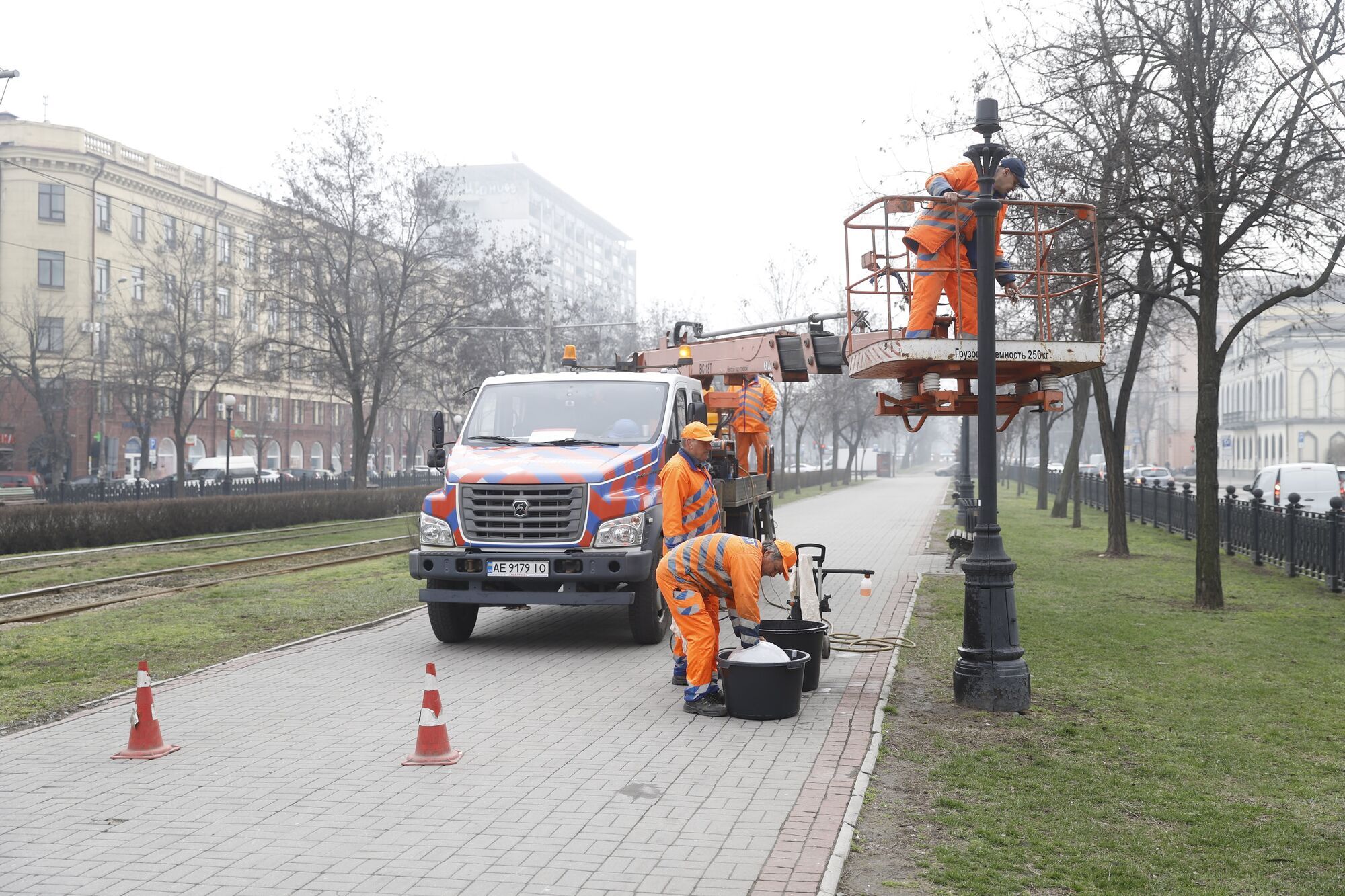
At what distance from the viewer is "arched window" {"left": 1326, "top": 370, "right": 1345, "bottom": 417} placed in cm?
7906

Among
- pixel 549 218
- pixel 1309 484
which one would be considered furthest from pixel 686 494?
pixel 549 218

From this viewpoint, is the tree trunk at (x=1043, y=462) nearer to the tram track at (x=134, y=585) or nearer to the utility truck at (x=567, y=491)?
the tram track at (x=134, y=585)

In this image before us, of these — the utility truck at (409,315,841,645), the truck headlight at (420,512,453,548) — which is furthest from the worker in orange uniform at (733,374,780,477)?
the truck headlight at (420,512,453,548)

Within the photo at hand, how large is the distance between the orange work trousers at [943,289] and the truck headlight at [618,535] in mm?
2967

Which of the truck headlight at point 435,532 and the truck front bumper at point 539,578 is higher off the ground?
the truck headlight at point 435,532

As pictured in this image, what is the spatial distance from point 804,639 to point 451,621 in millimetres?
3868

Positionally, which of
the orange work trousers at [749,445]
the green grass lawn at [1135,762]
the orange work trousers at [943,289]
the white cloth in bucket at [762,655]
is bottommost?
the green grass lawn at [1135,762]

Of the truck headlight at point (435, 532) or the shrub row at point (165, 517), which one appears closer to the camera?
the truck headlight at point (435, 532)

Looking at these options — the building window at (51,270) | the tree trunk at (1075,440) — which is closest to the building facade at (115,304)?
the building window at (51,270)

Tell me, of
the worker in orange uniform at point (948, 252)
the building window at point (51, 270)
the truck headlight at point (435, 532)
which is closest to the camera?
the worker in orange uniform at point (948, 252)

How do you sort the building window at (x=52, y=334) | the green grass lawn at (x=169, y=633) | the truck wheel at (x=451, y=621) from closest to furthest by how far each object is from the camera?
the green grass lawn at (x=169, y=633) < the truck wheel at (x=451, y=621) < the building window at (x=52, y=334)

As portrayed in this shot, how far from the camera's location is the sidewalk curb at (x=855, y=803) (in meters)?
4.76

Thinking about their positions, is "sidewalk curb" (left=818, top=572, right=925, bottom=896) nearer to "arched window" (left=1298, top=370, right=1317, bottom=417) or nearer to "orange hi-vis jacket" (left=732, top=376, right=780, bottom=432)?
"orange hi-vis jacket" (left=732, top=376, right=780, bottom=432)

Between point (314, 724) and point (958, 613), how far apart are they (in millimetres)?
7347
